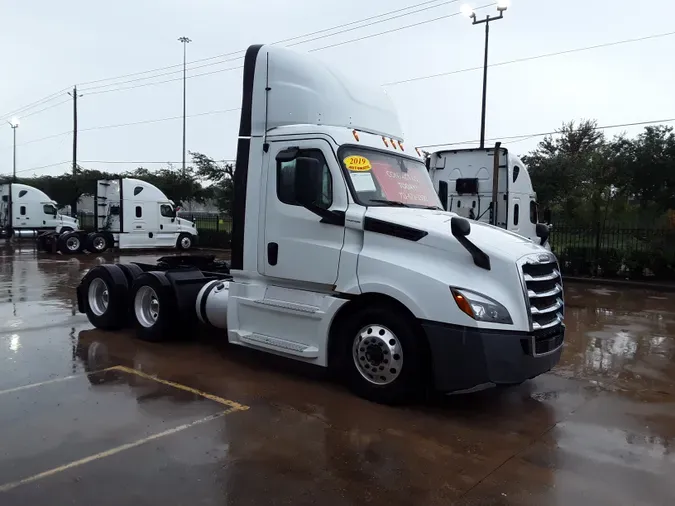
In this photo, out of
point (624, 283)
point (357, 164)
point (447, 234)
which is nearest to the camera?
point (447, 234)

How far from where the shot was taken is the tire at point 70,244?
24906 mm

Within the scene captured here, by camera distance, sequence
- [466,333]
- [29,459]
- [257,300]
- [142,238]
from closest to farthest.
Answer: [29,459], [466,333], [257,300], [142,238]

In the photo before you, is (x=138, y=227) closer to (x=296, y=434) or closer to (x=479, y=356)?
(x=296, y=434)

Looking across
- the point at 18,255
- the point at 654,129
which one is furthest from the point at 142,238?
the point at 654,129

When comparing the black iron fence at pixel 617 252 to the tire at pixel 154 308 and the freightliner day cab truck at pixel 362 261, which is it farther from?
the tire at pixel 154 308

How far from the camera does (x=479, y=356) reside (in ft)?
16.3

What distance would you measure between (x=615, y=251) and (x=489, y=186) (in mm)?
5776

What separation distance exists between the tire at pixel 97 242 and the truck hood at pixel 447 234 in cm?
2265

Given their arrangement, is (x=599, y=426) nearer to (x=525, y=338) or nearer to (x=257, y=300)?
(x=525, y=338)

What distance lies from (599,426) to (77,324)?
302 inches

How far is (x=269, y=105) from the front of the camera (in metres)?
6.48

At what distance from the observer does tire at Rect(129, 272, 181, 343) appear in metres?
7.79

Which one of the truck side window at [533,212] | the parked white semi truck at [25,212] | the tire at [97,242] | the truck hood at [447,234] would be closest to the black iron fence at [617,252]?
the truck side window at [533,212]

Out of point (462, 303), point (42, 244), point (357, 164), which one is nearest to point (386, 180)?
point (357, 164)
